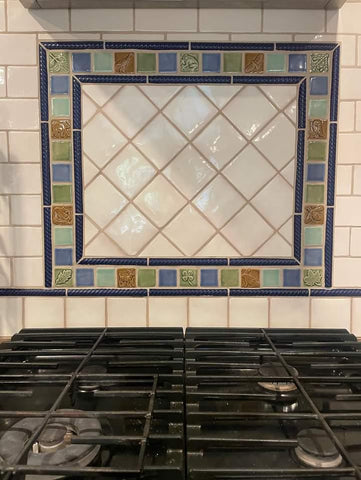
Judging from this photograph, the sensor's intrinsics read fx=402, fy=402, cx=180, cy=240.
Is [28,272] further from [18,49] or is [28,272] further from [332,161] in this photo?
[332,161]

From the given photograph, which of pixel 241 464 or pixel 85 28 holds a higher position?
pixel 85 28

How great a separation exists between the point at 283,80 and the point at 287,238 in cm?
37

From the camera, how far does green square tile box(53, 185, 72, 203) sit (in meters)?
0.97

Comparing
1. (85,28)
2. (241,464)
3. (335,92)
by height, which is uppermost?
(85,28)

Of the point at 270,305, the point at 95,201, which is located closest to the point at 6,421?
the point at 95,201

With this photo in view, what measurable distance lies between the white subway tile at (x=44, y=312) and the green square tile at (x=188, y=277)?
299 millimetres

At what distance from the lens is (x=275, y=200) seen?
3.19 feet

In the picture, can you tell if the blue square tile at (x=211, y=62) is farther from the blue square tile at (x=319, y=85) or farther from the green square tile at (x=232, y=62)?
the blue square tile at (x=319, y=85)

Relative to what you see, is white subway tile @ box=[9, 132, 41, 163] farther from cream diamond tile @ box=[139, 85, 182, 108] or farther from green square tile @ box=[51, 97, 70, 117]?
cream diamond tile @ box=[139, 85, 182, 108]

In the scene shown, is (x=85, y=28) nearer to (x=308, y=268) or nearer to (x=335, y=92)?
(x=335, y=92)

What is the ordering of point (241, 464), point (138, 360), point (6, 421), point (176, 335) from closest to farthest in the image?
point (241, 464) → point (6, 421) → point (138, 360) → point (176, 335)

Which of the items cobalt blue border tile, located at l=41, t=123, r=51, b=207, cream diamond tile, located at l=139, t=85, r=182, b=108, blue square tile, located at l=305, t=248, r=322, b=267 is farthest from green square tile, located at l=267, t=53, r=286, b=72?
cobalt blue border tile, located at l=41, t=123, r=51, b=207

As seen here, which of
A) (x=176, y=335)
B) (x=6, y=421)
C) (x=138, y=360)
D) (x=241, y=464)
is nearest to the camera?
(x=241, y=464)

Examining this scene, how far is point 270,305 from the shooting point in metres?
1.00
